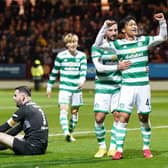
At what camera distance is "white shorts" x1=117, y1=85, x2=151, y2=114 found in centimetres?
1312

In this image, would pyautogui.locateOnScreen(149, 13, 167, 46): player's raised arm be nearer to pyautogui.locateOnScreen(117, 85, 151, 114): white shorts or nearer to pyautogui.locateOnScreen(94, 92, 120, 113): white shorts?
pyautogui.locateOnScreen(117, 85, 151, 114): white shorts

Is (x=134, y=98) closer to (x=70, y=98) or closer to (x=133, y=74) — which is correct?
(x=133, y=74)

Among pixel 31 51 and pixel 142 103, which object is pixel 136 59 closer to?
pixel 142 103

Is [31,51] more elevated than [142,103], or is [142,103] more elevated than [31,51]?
[142,103]

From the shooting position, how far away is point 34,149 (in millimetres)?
13758

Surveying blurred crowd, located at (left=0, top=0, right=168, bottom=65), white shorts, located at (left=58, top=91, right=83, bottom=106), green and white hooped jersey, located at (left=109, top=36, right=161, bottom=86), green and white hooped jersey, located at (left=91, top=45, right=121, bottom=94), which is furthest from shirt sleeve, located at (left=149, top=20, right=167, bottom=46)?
blurred crowd, located at (left=0, top=0, right=168, bottom=65)

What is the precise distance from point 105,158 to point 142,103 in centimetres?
118

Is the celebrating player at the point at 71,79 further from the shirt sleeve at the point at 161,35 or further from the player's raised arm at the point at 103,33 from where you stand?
the shirt sleeve at the point at 161,35

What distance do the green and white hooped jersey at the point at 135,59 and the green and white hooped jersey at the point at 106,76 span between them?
0.78m

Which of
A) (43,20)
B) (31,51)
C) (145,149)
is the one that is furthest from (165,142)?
(43,20)

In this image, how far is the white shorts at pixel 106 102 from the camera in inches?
554

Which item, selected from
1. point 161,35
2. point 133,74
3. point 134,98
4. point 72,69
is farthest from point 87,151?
point 72,69

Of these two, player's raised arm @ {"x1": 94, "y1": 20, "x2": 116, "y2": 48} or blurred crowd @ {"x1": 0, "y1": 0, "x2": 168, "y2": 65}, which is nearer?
player's raised arm @ {"x1": 94, "y1": 20, "x2": 116, "y2": 48}

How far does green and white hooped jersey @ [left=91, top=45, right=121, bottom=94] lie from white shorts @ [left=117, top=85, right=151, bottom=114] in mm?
938
